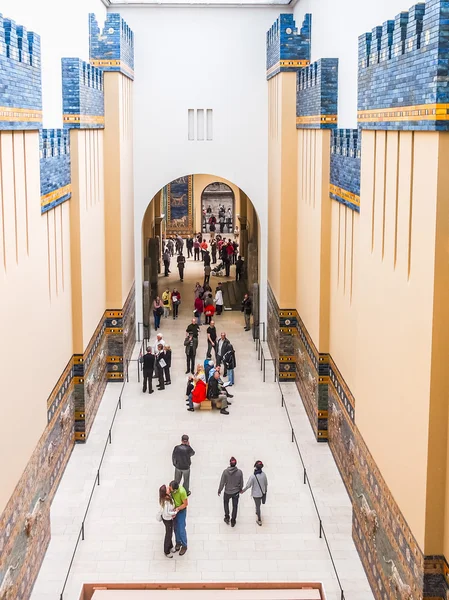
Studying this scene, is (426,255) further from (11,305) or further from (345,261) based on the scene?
(345,261)

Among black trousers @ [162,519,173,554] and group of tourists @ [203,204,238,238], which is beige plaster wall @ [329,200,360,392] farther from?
group of tourists @ [203,204,238,238]

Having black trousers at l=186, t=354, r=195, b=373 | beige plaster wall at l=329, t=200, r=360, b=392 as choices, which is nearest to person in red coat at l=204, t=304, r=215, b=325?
black trousers at l=186, t=354, r=195, b=373

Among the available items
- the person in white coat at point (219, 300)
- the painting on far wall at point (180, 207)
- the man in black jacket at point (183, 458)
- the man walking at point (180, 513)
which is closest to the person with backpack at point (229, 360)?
the man in black jacket at point (183, 458)

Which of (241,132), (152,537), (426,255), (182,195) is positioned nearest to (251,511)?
(152,537)

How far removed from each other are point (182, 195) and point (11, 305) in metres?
30.3

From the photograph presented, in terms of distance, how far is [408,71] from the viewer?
26.2 feet

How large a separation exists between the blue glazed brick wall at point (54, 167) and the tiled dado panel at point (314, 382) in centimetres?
520

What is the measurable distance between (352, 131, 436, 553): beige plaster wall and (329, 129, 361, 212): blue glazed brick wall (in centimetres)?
166

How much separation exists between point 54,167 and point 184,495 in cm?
533

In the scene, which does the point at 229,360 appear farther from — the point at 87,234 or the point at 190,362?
the point at 87,234

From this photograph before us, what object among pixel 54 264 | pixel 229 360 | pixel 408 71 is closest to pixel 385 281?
pixel 408 71

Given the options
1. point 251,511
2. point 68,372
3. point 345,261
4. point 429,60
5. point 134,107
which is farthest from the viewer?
point 134,107

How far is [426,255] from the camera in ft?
24.7

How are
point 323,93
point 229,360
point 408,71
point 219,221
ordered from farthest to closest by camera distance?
point 219,221 → point 229,360 → point 323,93 → point 408,71
